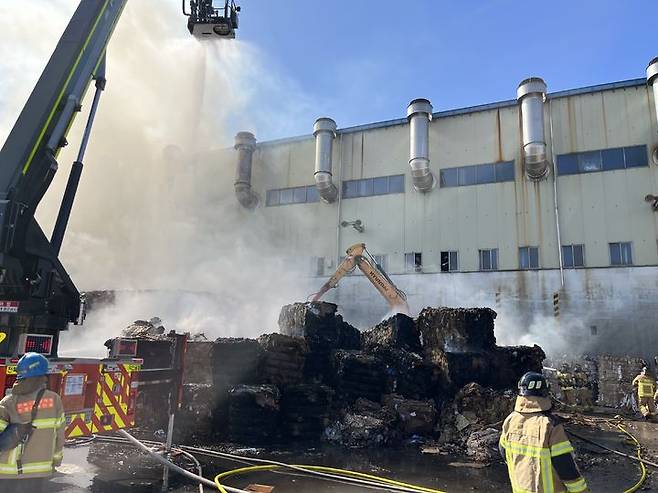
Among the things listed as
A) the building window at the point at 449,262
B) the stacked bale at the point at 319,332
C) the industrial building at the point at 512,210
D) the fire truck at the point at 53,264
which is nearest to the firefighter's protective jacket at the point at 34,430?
the fire truck at the point at 53,264

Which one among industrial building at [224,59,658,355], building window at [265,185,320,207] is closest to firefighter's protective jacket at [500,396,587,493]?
industrial building at [224,59,658,355]

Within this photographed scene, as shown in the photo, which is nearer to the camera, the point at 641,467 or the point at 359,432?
the point at 641,467

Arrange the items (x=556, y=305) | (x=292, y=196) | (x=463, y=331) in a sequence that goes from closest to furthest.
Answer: (x=463, y=331), (x=556, y=305), (x=292, y=196)

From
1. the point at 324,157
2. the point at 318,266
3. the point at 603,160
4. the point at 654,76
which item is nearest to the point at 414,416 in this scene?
the point at 318,266

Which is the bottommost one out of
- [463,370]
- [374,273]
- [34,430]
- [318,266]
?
[34,430]

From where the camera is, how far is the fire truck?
4.75 m

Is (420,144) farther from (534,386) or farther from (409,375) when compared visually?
(534,386)

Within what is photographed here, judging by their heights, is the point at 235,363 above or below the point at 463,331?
below

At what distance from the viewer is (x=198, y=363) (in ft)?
27.6

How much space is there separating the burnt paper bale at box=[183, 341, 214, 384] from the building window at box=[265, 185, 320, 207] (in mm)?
14495

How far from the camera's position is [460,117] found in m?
20.0

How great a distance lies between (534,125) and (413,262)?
712cm

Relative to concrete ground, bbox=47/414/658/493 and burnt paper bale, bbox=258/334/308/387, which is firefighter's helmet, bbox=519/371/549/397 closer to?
concrete ground, bbox=47/414/658/493

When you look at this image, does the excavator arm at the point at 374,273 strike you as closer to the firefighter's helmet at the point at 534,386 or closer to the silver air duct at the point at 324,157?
the silver air duct at the point at 324,157
